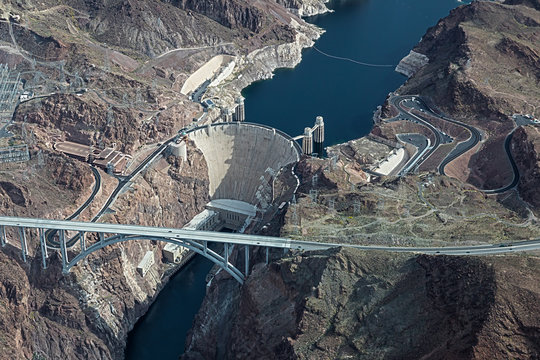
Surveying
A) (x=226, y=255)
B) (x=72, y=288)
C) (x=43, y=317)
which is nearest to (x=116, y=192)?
(x=72, y=288)

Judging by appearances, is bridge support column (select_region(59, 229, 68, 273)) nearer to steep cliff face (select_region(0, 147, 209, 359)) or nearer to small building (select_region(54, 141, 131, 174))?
steep cliff face (select_region(0, 147, 209, 359))

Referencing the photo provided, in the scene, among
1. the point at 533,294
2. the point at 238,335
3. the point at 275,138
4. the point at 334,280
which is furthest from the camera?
the point at 275,138

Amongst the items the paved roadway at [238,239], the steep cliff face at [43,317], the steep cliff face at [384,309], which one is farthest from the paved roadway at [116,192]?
the steep cliff face at [384,309]

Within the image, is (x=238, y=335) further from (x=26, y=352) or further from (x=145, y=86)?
(x=145, y=86)

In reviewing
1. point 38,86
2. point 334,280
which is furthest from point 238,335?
point 38,86

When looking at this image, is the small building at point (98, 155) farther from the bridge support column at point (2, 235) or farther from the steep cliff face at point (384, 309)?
the steep cliff face at point (384, 309)

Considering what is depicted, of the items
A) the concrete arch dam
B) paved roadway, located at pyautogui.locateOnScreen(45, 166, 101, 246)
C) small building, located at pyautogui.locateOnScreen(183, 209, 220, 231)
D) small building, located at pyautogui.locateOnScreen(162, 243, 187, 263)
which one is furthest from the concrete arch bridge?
the concrete arch dam
